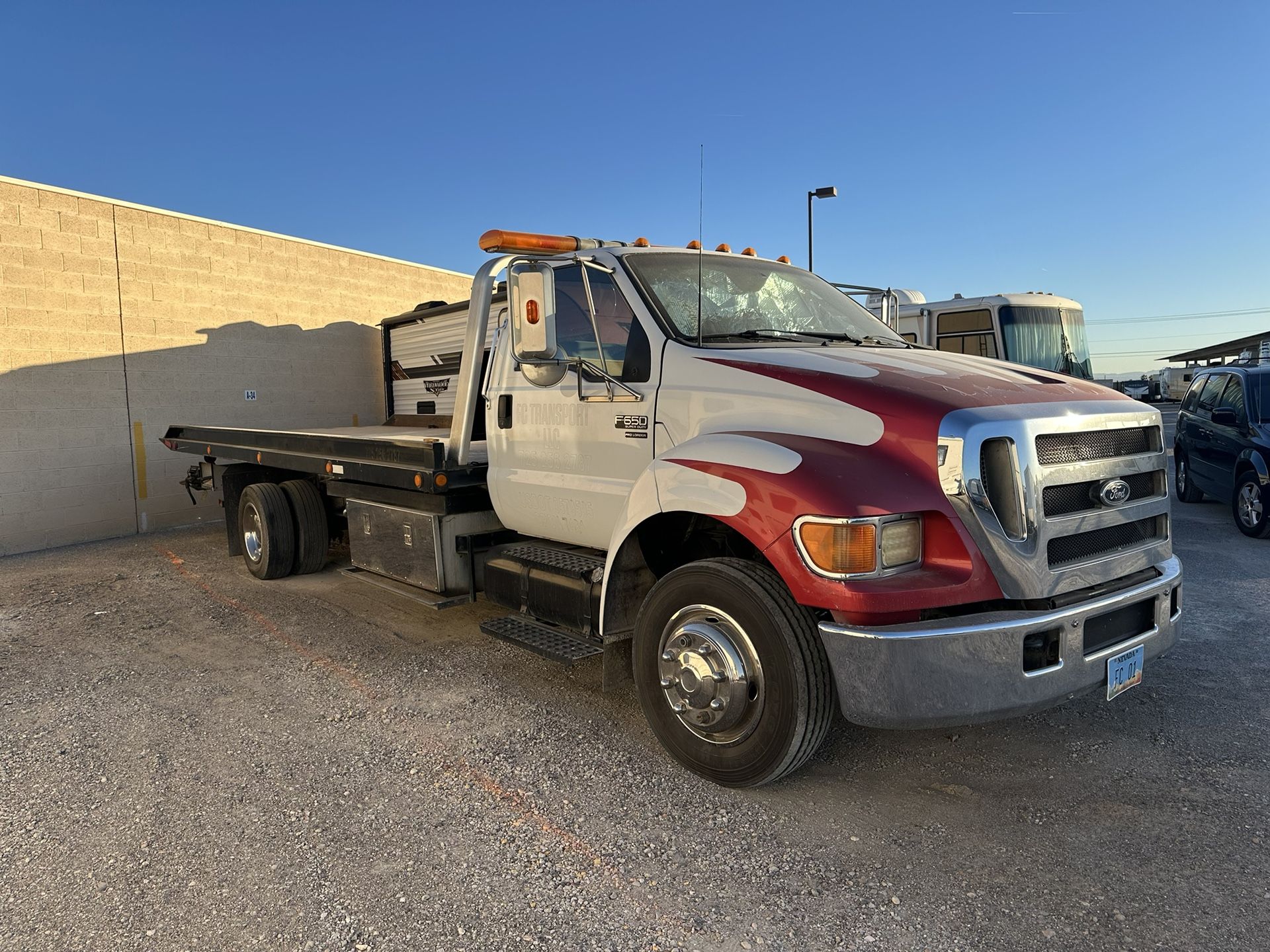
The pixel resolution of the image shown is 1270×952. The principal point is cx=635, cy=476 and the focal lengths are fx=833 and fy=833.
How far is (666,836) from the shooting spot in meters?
3.08

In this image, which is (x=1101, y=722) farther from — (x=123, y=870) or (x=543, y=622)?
(x=123, y=870)

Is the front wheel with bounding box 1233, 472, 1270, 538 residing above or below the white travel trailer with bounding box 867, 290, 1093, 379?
below

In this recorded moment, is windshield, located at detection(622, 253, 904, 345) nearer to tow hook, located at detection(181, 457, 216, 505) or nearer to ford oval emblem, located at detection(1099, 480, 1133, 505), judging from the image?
ford oval emblem, located at detection(1099, 480, 1133, 505)

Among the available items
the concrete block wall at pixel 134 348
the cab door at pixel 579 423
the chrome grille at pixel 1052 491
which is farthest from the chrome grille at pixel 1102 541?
the concrete block wall at pixel 134 348

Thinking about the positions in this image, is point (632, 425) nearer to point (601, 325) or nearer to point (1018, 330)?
point (601, 325)

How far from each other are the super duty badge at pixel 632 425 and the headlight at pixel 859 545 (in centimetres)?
113

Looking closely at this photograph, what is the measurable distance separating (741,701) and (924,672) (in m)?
0.72

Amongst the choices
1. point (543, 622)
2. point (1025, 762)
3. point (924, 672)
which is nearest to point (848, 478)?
point (924, 672)

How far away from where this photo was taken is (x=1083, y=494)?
3197 millimetres

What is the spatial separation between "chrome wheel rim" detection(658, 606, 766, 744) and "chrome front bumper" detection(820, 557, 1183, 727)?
0.38 metres

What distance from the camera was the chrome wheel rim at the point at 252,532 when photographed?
24.2 feet

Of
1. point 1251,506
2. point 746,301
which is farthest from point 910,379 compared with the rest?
point 1251,506

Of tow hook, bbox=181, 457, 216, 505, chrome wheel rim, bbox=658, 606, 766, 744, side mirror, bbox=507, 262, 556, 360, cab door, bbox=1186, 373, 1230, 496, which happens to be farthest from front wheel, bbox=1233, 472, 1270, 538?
tow hook, bbox=181, 457, 216, 505

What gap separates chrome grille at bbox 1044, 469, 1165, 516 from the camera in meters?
3.06
